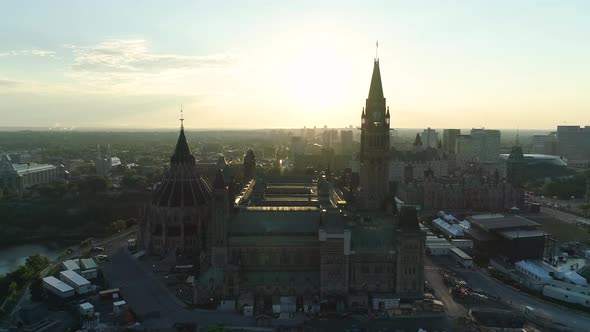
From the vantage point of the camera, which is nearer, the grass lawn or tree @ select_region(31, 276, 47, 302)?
tree @ select_region(31, 276, 47, 302)

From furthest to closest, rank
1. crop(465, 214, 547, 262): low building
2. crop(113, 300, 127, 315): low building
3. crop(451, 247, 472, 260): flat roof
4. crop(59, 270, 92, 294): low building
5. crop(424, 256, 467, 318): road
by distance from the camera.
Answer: crop(465, 214, 547, 262): low building < crop(451, 247, 472, 260): flat roof < crop(59, 270, 92, 294): low building < crop(424, 256, 467, 318): road < crop(113, 300, 127, 315): low building

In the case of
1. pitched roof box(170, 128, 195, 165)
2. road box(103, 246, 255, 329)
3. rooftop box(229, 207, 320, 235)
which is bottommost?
road box(103, 246, 255, 329)

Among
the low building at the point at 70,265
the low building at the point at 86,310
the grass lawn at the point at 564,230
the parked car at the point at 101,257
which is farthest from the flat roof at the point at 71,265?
the grass lawn at the point at 564,230

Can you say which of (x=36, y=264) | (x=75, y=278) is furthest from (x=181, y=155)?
(x=36, y=264)

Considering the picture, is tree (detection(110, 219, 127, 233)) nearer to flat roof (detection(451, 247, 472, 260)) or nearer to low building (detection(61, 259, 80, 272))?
low building (detection(61, 259, 80, 272))

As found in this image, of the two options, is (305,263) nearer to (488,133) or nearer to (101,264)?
(101,264)

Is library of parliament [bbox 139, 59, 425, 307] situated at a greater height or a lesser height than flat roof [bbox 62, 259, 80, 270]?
greater

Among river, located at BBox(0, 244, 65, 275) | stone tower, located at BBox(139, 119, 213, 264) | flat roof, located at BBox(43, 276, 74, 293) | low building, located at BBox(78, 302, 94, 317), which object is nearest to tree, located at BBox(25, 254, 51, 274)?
flat roof, located at BBox(43, 276, 74, 293)
